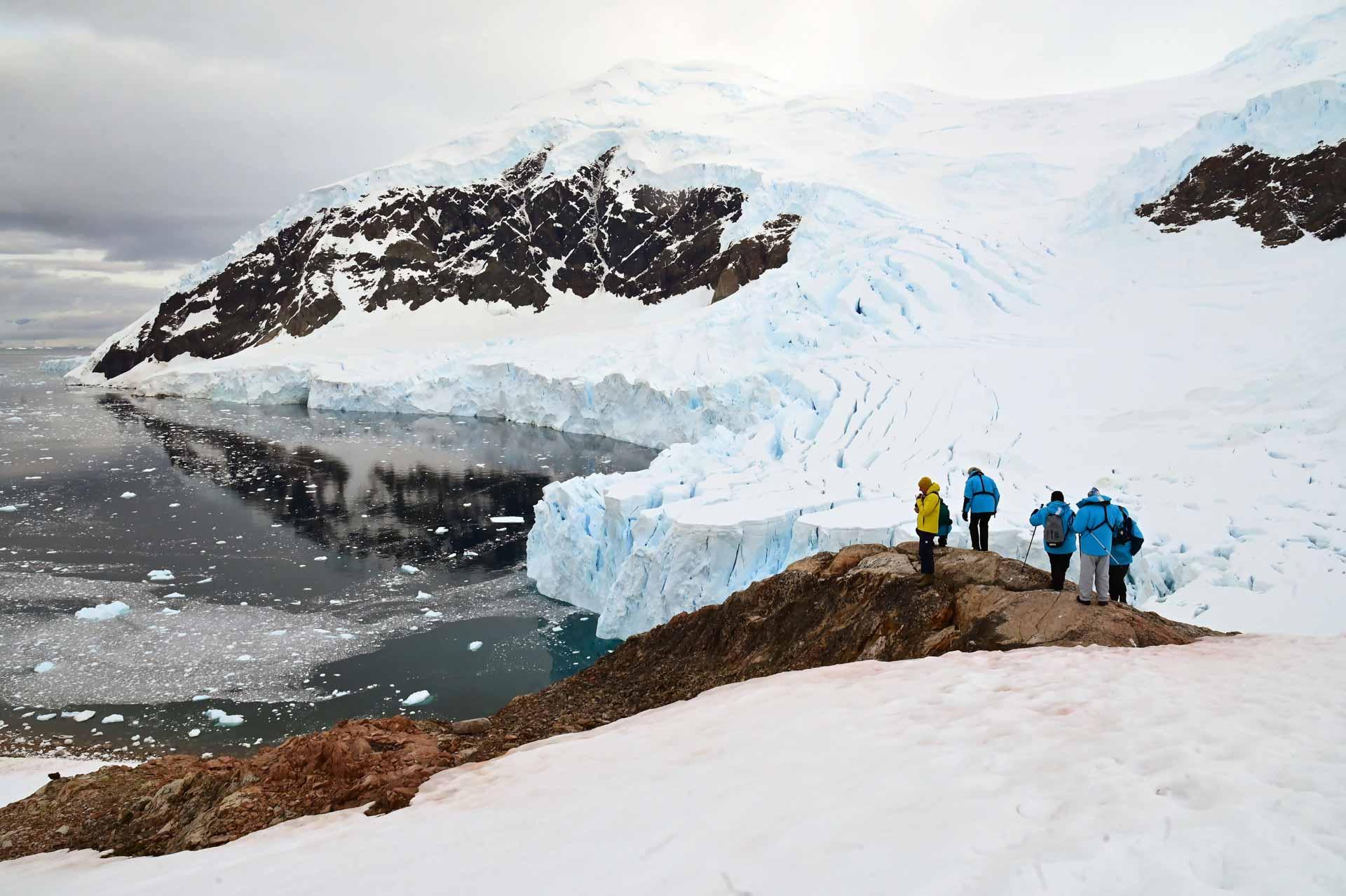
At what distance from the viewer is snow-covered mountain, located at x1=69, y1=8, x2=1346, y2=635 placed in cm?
1302

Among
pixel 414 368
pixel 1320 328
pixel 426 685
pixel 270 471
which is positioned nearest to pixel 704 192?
pixel 414 368

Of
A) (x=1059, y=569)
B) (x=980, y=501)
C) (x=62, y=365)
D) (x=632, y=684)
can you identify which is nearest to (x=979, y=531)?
(x=980, y=501)

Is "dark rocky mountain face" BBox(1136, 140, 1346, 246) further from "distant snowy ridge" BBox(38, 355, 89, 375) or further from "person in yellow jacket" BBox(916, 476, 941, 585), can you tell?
"distant snowy ridge" BBox(38, 355, 89, 375)

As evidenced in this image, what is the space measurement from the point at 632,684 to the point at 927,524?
318 cm

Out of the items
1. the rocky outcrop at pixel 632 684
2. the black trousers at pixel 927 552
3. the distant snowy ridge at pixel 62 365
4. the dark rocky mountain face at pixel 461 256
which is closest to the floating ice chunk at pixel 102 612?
the rocky outcrop at pixel 632 684

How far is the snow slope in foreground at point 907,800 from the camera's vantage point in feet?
9.41

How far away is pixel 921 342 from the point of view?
2222 cm

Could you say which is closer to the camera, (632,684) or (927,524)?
(927,524)

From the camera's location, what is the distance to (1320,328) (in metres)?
16.5

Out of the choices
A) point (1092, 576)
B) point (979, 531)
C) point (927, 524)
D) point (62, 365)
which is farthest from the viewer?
point (62, 365)

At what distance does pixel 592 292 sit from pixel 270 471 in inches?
1579

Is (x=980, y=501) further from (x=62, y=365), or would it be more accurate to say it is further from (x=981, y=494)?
(x=62, y=365)

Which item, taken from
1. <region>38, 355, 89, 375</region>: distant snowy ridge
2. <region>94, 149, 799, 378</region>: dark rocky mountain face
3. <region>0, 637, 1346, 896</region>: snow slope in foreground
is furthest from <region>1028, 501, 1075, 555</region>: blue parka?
<region>38, 355, 89, 375</region>: distant snowy ridge

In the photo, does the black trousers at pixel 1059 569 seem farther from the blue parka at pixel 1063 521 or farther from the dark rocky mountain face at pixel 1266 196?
the dark rocky mountain face at pixel 1266 196
